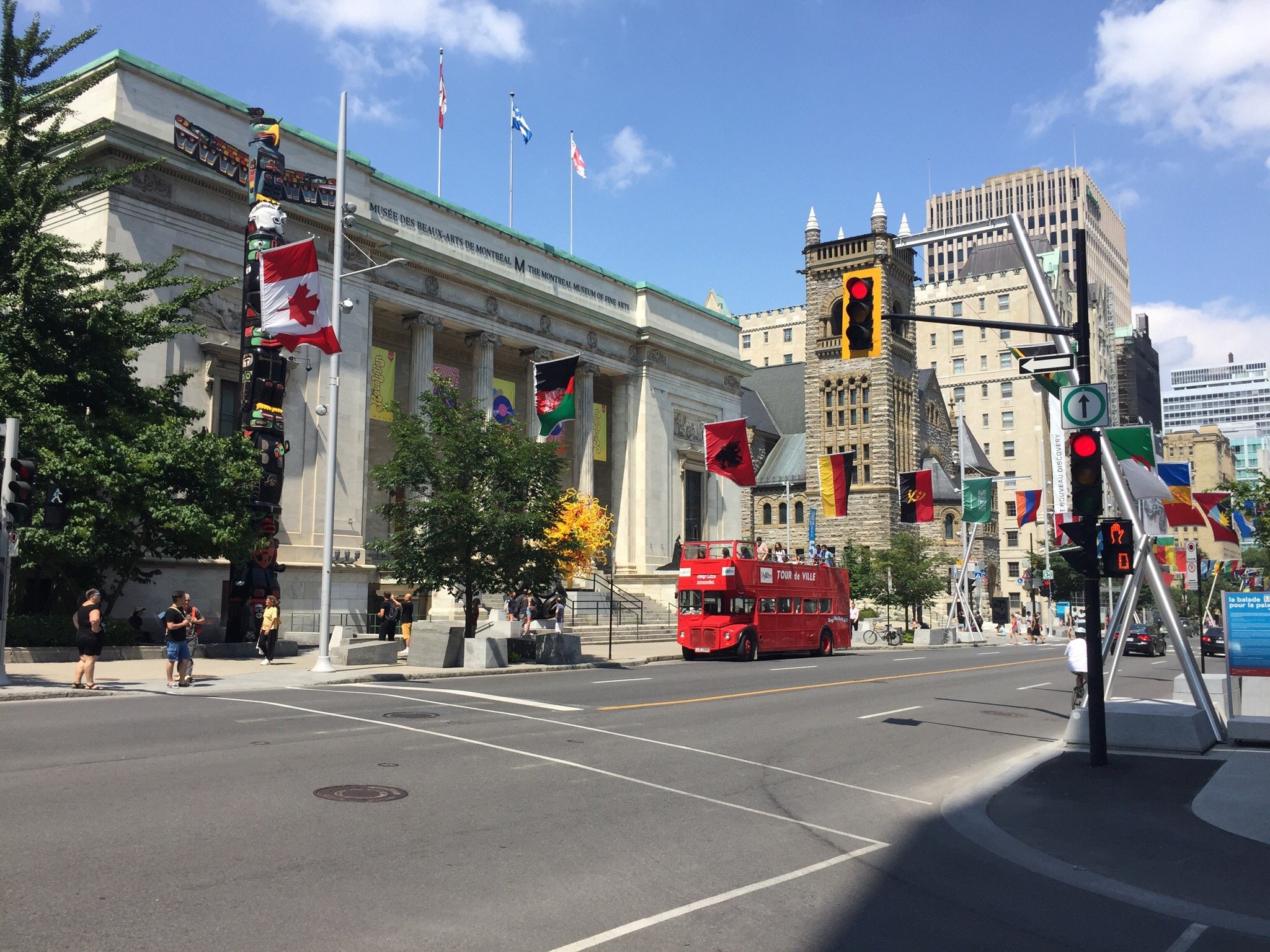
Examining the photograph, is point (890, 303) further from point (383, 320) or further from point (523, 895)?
point (523, 895)

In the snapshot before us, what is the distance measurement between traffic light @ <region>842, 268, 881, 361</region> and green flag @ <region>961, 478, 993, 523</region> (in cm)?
3711

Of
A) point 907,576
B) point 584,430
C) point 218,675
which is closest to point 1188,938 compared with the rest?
point 218,675

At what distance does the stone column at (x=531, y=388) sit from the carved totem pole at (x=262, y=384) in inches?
738

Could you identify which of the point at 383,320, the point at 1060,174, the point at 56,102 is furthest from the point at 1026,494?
the point at 1060,174

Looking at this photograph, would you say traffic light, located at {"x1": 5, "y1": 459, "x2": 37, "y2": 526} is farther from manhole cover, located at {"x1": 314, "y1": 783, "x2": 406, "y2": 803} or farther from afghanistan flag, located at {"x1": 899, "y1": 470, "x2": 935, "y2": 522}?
afghanistan flag, located at {"x1": 899, "y1": 470, "x2": 935, "y2": 522}

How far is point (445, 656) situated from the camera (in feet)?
87.1

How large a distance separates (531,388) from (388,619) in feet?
61.4

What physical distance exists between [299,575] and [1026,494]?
119 ft

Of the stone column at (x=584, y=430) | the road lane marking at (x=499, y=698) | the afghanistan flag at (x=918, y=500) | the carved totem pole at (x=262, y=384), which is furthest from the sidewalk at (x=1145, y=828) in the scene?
the stone column at (x=584, y=430)

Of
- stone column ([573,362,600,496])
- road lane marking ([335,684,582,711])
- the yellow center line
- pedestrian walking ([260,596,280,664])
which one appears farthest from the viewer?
stone column ([573,362,600,496])

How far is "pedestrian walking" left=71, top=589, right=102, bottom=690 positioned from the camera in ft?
59.6

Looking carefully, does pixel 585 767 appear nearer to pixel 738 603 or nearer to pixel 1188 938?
pixel 1188 938

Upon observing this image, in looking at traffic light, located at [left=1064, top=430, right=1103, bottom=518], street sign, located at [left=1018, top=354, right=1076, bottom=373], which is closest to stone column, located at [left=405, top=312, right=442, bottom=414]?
street sign, located at [left=1018, top=354, right=1076, bottom=373]

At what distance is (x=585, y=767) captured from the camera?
11828 millimetres
